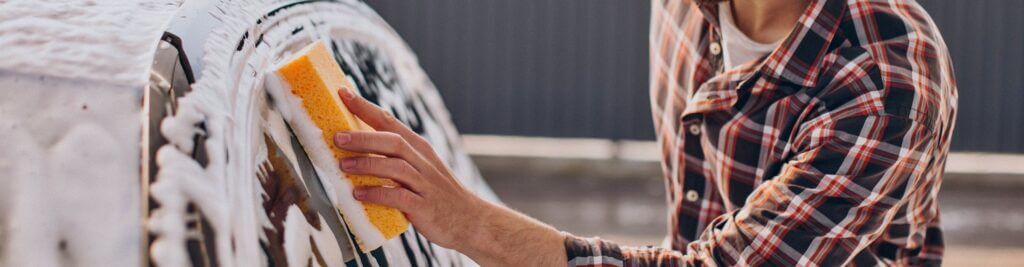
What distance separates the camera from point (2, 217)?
55 centimetres

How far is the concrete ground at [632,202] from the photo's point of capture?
4.29 meters

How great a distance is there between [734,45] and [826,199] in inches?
11.6

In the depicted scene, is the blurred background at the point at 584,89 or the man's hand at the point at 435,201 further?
the blurred background at the point at 584,89

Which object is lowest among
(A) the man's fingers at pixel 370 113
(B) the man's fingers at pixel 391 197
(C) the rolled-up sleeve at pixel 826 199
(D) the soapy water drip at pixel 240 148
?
(C) the rolled-up sleeve at pixel 826 199

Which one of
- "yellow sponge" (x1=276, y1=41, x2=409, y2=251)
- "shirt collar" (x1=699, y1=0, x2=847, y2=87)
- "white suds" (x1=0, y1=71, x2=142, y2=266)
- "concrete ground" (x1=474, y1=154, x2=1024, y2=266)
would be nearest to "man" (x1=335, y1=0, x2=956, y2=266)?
"shirt collar" (x1=699, y1=0, x2=847, y2=87)

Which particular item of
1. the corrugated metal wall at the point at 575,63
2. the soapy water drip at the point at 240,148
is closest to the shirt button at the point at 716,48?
the soapy water drip at the point at 240,148

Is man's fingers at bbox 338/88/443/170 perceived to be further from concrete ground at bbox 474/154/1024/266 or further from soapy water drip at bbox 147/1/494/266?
concrete ground at bbox 474/154/1024/266

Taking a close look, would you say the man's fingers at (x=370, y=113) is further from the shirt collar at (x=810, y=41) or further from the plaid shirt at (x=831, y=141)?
the shirt collar at (x=810, y=41)

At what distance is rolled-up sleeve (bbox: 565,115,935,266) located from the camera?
41.8 inches

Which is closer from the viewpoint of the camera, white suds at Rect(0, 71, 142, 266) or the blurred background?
white suds at Rect(0, 71, 142, 266)

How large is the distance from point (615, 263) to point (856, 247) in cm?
25

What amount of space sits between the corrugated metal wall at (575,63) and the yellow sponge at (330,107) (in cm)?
457

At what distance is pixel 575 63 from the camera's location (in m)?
5.36

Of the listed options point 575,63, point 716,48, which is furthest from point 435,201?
point 575,63
